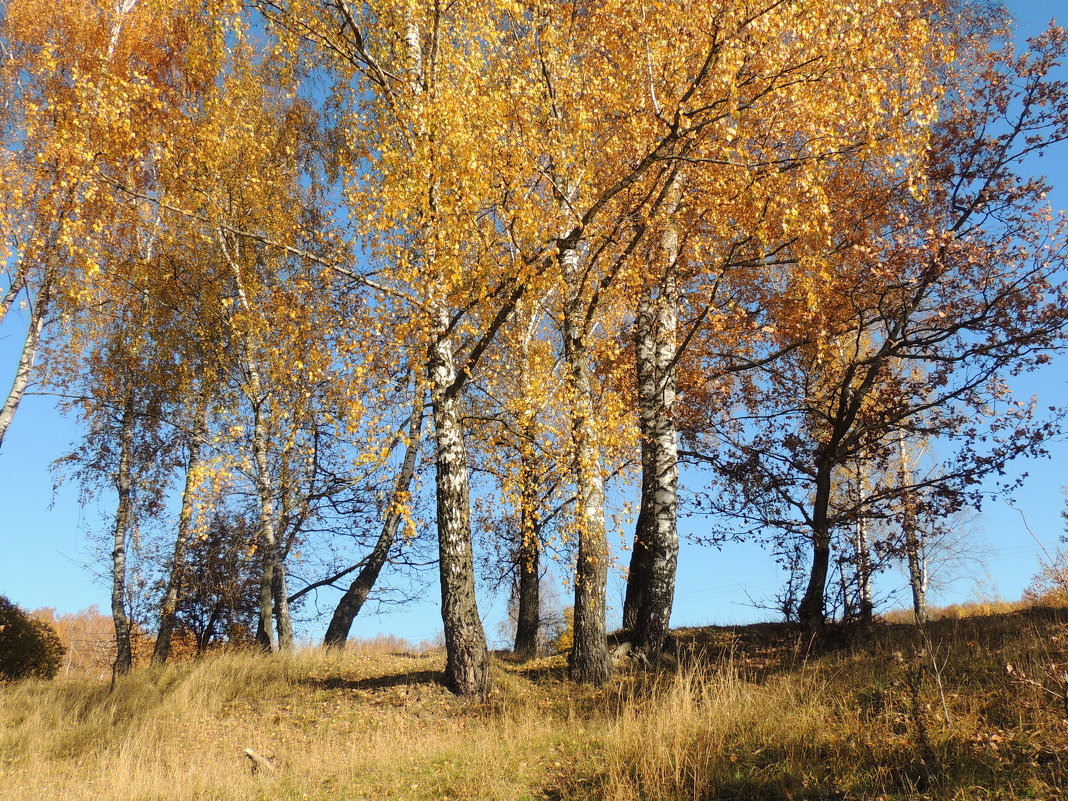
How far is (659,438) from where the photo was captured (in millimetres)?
9641

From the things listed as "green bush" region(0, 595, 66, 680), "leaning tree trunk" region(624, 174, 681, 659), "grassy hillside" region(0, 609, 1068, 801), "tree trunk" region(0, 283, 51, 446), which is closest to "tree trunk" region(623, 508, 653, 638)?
"leaning tree trunk" region(624, 174, 681, 659)

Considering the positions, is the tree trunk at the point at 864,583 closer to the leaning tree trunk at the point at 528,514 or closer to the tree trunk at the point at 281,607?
the leaning tree trunk at the point at 528,514

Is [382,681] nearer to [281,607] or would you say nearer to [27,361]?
[281,607]

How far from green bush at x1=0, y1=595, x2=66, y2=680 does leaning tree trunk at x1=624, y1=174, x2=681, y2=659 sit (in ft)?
42.4

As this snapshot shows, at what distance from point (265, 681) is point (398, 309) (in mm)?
6327

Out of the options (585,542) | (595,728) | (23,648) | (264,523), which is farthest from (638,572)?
(23,648)

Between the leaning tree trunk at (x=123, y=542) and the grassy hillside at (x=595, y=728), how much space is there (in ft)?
4.76

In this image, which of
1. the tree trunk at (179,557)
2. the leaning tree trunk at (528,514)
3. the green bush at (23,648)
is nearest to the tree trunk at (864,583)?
the leaning tree trunk at (528,514)

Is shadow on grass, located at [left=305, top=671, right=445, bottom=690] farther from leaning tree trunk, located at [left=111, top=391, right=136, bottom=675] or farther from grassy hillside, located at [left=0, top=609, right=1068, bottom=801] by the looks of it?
leaning tree trunk, located at [left=111, top=391, right=136, bottom=675]

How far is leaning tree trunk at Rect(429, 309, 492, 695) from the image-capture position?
8594 mm

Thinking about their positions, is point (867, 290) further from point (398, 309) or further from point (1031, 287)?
point (398, 309)

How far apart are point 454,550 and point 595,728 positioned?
9.22 feet

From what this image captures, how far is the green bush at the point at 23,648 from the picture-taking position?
13.7 metres

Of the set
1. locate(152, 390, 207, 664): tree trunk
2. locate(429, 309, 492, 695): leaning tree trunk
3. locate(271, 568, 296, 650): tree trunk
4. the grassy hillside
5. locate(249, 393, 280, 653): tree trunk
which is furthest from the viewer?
locate(152, 390, 207, 664): tree trunk
